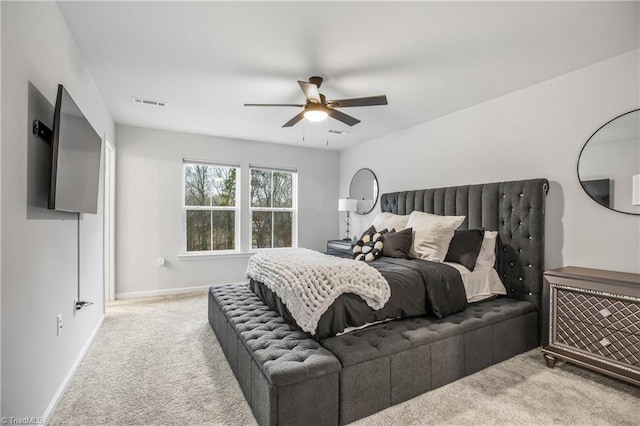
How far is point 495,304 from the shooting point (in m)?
2.87

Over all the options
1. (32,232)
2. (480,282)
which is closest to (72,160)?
(32,232)

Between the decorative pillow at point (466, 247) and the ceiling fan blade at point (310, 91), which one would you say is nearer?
the ceiling fan blade at point (310, 91)

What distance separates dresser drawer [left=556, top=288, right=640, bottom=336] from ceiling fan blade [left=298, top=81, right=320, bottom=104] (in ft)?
8.21

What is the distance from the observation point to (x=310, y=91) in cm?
248

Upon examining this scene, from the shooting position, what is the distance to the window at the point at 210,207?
4949mm

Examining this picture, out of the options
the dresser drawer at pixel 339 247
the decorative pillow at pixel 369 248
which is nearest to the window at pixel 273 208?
the dresser drawer at pixel 339 247

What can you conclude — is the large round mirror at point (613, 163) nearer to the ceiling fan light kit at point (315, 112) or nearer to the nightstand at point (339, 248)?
the ceiling fan light kit at point (315, 112)

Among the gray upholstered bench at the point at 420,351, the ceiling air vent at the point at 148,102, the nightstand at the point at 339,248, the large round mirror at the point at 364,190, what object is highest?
the ceiling air vent at the point at 148,102

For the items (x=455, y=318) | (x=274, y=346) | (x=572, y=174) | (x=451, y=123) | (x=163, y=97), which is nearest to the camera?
(x=274, y=346)

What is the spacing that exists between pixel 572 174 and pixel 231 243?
4.59 m


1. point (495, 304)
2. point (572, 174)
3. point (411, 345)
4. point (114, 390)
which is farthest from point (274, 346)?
point (572, 174)

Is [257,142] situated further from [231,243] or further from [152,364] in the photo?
[152,364]

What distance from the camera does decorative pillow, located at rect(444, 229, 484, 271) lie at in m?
2.94

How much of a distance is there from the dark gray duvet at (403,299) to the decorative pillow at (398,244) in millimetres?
255
